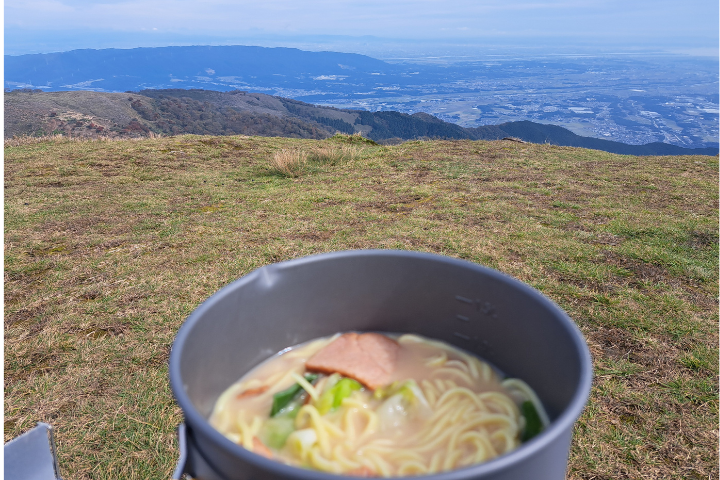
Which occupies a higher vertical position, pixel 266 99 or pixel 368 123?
pixel 266 99

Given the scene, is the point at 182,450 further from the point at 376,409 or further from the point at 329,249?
the point at 329,249

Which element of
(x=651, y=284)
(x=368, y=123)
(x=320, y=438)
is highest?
(x=368, y=123)

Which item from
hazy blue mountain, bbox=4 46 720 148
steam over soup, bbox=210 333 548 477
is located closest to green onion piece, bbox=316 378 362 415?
steam over soup, bbox=210 333 548 477

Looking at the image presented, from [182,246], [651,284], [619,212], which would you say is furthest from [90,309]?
[619,212]

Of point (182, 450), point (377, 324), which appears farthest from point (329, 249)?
point (182, 450)

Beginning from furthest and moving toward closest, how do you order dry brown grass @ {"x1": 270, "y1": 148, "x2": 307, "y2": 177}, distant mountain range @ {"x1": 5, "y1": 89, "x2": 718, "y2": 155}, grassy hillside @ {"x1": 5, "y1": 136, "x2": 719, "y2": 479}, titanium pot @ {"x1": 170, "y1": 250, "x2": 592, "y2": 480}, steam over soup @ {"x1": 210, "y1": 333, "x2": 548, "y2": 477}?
1. distant mountain range @ {"x1": 5, "y1": 89, "x2": 718, "y2": 155}
2. dry brown grass @ {"x1": 270, "y1": 148, "x2": 307, "y2": 177}
3. grassy hillside @ {"x1": 5, "y1": 136, "x2": 719, "y2": 479}
4. steam over soup @ {"x1": 210, "y1": 333, "x2": 548, "y2": 477}
5. titanium pot @ {"x1": 170, "y1": 250, "x2": 592, "y2": 480}

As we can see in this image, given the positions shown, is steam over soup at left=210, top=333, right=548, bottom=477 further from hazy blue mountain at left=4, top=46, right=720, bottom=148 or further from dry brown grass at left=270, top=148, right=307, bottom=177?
hazy blue mountain at left=4, top=46, right=720, bottom=148

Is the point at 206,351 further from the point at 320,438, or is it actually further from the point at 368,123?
the point at 368,123
